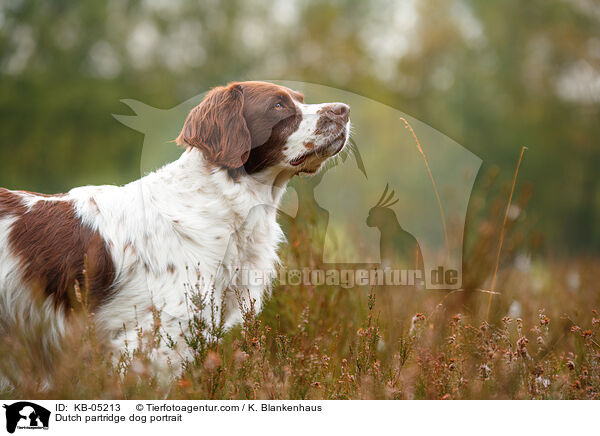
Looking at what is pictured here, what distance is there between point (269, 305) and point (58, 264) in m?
1.40

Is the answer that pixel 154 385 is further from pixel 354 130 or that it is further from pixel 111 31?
pixel 111 31

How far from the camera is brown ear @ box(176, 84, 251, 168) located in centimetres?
263

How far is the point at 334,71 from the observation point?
4484mm

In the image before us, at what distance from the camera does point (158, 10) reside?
429 cm

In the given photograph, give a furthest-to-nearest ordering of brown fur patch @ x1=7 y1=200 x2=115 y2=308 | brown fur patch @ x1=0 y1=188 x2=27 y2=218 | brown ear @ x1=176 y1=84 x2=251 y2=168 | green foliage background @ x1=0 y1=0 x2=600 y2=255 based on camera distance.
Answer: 1. green foliage background @ x1=0 y1=0 x2=600 y2=255
2. brown ear @ x1=176 y1=84 x2=251 y2=168
3. brown fur patch @ x1=0 y1=188 x2=27 y2=218
4. brown fur patch @ x1=7 y1=200 x2=115 y2=308

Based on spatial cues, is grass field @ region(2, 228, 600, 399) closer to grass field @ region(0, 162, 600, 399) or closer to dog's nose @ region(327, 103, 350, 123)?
grass field @ region(0, 162, 600, 399)

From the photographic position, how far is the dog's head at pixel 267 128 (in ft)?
8.84

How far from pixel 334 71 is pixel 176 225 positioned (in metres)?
2.64

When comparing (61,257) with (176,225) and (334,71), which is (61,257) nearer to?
(176,225)

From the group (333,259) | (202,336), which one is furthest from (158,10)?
(202,336)
